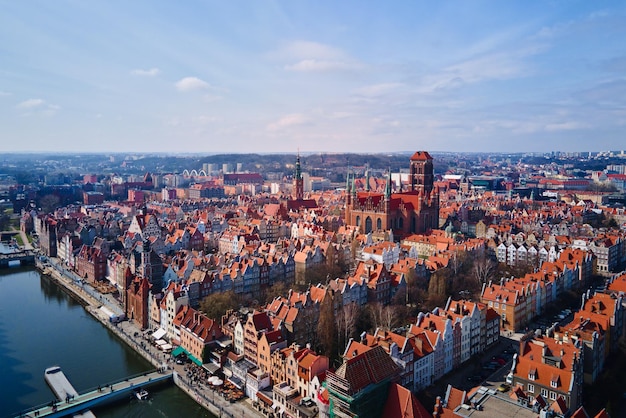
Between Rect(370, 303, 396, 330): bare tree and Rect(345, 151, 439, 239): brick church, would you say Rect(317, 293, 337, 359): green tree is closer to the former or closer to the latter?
Rect(370, 303, 396, 330): bare tree

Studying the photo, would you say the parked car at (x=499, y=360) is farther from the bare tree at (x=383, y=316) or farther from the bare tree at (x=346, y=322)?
the bare tree at (x=346, y=322)

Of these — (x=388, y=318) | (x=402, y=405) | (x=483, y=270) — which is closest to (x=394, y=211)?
(x=483, y=270)

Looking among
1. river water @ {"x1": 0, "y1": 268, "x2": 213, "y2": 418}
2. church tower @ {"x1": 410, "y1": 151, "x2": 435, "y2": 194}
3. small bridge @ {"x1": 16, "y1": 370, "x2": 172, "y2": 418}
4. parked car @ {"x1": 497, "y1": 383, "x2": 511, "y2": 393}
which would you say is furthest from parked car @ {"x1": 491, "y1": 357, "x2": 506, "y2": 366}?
church tower @ {"x1": 410, "y1": 151, "x2": 435, "y2": 194}

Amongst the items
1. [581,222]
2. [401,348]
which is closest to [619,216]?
[581,222]

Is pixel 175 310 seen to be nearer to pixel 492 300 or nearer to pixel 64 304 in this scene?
pixel 64 304

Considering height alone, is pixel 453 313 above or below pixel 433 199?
below

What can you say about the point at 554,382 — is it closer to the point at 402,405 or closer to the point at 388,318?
the point at 402,405

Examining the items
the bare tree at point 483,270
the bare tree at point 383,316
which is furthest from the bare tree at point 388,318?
the bare tree at point 483,270
